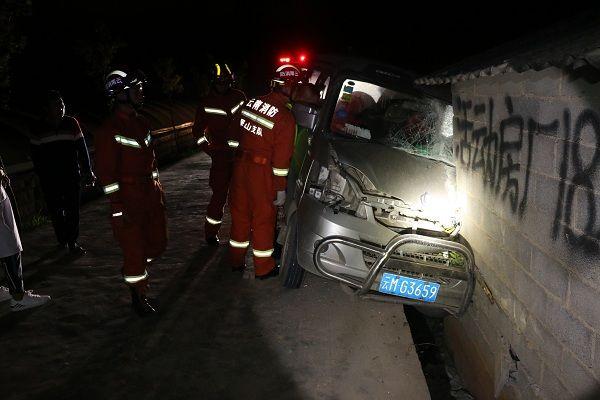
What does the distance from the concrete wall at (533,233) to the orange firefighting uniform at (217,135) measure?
2.78 meters

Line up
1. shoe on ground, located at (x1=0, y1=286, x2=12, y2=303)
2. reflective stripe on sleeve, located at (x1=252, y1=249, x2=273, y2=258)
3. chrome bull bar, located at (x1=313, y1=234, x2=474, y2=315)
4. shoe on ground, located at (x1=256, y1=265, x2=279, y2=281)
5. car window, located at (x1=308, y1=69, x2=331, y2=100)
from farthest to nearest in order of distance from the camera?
car window, located at (x1=308, y1=69, x2=331, y2=100) < shoe on ground, located at (x1=256, y1=265, x2=279, y2=281) < reflective stripe on sleeve, located at (x1=252, y1=249, x2=273, y2=258) < shoe on ground, located at (x1=0, y1=286, x2=12, y2=303) < chrome bull bar, located at (x1=313, y1=234, x2=474, y2=315)

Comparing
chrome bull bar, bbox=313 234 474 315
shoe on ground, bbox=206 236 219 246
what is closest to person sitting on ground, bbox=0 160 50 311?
shoe on ground, bbox=206 236 219 246

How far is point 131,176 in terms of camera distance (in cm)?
396

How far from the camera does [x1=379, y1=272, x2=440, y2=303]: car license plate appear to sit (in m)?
3.72

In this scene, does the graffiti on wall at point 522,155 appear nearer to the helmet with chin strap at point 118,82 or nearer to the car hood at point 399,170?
the car hood at point 399,170

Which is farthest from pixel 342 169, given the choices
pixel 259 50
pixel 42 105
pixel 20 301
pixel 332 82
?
pixel 259 50

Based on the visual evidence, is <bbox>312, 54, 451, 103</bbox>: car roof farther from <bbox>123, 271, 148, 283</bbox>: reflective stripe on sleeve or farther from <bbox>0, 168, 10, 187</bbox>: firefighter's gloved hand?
<bbox>0, 168, 10, 187</bbox>: firefighter's gloved hand

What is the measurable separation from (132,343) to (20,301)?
120cm

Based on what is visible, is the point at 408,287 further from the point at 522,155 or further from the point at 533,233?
the point at 522,155

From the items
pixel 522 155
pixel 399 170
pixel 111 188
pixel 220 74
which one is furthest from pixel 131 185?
pixel 522 155

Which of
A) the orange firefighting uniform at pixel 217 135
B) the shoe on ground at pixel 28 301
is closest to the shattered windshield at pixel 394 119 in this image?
the orange firefighting uniform at pixel 217 135

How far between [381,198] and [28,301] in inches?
122

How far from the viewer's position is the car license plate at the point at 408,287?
372 centimetres

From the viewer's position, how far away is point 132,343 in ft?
12.3
